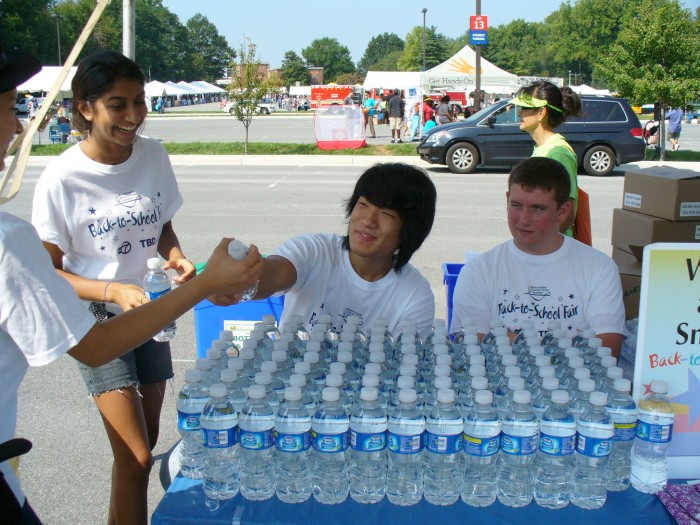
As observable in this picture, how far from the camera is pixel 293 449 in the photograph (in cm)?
186

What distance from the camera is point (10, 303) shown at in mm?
1514

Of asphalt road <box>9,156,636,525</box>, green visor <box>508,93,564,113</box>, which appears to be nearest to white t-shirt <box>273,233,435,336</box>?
asphalt road <box>9,156,636,525</box>

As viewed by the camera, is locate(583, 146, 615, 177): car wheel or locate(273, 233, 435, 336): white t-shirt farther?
locate(583, 146, 615, 177): car wheel

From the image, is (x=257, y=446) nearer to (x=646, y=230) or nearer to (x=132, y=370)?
(x=132, y=370)

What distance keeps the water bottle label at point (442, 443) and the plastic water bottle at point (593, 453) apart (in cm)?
38

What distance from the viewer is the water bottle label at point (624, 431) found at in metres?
1.96

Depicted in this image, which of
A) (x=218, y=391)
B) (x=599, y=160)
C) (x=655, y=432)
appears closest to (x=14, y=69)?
(x=218, y=391)

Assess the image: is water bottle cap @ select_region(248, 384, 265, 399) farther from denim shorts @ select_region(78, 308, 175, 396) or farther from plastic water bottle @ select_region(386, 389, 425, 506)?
denim shorts @ select_region(78, 308, 175, 396)

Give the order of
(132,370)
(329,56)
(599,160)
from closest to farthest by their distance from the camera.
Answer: (132,370) < (599,160) < (329,56)

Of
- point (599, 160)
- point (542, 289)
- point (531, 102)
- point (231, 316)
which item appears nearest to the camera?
point (542, 289)

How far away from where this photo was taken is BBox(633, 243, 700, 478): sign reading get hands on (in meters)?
2.11

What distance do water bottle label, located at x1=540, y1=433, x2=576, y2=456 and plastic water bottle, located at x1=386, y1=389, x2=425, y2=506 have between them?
363 millimetres

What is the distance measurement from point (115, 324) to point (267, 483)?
2.15 ft

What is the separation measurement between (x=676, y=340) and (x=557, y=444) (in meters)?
0.62
